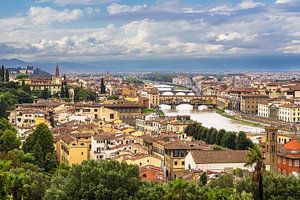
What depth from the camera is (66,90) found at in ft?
140

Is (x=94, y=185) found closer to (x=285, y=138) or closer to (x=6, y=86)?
(x=285, y=138)

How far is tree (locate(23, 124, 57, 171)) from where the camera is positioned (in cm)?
1800

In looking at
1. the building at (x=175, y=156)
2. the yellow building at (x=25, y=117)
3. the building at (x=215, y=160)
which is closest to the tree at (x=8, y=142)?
the building at (x=175, y=156)

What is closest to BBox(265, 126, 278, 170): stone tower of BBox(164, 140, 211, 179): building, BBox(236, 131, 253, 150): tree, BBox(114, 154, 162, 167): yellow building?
BBox(164, 140, 211, 179): building

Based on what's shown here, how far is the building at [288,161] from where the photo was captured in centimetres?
1639

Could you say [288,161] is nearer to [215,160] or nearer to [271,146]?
[271,146]

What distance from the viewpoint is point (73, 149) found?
19.2 meters

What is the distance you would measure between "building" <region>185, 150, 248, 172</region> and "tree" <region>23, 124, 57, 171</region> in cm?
429

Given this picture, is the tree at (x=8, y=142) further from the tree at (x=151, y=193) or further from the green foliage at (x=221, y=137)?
the tree at (x=151, y=193)

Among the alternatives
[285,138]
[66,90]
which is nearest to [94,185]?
[285,138]

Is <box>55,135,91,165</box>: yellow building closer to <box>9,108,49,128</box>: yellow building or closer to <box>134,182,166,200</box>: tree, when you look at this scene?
<box>9,108,49,128</box>: yellow building

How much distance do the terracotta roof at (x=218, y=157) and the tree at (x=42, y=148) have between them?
4441 millimetres

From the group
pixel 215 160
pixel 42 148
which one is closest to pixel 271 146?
pixel 215 160

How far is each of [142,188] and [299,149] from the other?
26.1 feet
